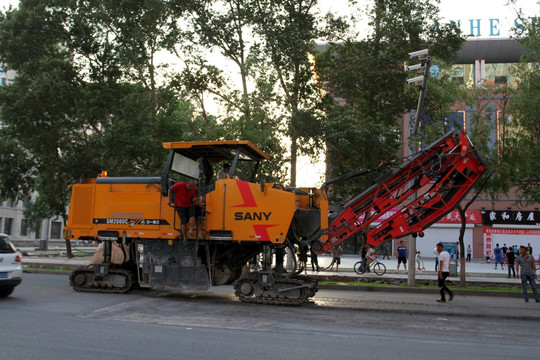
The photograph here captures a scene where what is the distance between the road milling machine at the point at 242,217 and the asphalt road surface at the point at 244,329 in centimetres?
60

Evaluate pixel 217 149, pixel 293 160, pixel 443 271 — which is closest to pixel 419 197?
pixel 443 271

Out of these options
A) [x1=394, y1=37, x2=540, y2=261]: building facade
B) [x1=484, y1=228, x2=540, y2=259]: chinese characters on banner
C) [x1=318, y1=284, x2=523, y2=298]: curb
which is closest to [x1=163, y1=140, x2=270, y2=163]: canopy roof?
[x1=318, y1=284, x2=523, y2=298]: curb

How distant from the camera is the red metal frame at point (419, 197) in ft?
37.2

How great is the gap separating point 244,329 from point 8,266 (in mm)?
5622

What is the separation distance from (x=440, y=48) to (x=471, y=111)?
4.83 m

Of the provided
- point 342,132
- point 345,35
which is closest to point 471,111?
point 342,132

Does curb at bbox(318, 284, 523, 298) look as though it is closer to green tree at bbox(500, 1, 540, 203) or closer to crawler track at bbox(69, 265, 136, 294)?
green tree at bbox(500, 1, 540, 203)

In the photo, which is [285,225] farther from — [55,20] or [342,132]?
[55,20]

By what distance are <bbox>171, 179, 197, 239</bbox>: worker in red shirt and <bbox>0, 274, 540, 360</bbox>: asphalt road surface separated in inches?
76.5

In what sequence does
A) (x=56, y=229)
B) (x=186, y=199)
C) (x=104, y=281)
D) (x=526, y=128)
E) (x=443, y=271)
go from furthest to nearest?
(x=56, y=229)
(x=526, y=128)
(x=443, y=271)
(x=104, y=281)
(x=186, y=199)

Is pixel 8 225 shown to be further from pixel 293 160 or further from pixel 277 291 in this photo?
pixel 277 291

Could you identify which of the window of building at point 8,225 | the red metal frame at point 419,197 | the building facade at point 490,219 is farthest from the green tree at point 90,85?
the window of building at point 8,225

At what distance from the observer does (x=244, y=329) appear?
8.27m

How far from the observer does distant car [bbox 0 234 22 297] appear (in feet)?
34.1
